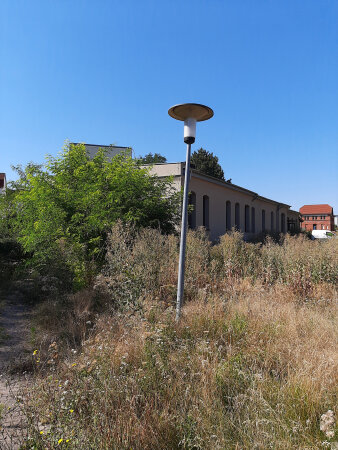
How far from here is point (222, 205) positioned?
20.9m

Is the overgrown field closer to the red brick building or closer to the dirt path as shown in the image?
the dirt path

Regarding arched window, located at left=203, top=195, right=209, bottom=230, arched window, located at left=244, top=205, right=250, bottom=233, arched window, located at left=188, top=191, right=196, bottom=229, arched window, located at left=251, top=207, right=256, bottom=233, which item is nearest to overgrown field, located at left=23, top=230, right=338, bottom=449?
arched window, located at left=188, top=191, right=196, bottom=229

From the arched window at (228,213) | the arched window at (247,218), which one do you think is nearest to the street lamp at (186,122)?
the arched window at (228,213)

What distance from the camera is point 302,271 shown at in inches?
282

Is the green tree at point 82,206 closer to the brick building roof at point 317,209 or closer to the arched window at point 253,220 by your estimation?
the arched window at point 253,220

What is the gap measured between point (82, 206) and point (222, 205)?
12518mm

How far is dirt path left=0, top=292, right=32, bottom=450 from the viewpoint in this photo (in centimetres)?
296

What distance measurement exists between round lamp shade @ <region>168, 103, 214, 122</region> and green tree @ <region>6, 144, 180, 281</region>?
4151mm

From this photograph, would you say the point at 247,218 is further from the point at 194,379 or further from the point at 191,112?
the point at 194,379

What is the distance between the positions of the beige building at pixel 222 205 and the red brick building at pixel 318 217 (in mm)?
56315

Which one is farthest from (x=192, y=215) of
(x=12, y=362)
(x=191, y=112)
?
(x=12, y=362)

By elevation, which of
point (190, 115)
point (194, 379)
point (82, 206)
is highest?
point (190, 115)

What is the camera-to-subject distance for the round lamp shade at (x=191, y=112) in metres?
5.16

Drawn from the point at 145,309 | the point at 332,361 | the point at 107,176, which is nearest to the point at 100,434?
the point at 332,361
